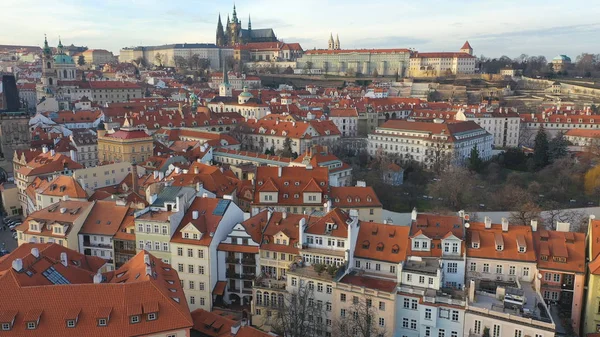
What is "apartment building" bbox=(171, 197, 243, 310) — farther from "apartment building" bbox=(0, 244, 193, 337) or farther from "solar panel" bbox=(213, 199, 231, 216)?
"apartment building" bbox=(0, 244, 193, 337)

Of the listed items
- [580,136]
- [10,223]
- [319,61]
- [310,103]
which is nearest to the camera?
[10,223]

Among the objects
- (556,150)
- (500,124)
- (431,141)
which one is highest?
(500,124)

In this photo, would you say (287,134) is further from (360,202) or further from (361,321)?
(361,321)

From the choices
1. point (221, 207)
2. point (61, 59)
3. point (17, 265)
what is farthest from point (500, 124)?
point (61, 59)

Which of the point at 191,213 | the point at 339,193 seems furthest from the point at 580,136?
the point at 191,213

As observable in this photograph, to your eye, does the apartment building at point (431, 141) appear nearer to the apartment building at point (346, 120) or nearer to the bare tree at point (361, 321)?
the apartment building at point (346, 120)

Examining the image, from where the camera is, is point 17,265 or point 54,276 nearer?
point 17,265

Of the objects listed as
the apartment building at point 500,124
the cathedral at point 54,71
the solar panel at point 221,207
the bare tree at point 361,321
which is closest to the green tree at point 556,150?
the apartment building at point 500,124

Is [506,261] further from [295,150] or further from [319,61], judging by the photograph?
[319,61]
